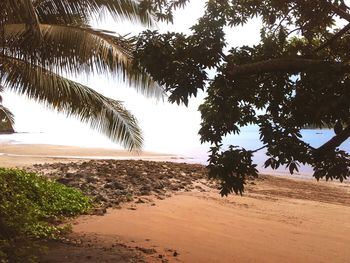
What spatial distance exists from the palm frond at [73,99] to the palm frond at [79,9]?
3.32 ft

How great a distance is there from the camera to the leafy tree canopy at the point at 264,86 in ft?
12.0

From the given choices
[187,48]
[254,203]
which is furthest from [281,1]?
[254,203]

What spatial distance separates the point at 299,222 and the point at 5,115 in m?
9.36

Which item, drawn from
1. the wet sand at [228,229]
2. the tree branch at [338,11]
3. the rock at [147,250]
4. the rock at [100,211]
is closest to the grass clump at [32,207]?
the rock at [100,211]

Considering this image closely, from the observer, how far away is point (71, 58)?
744 cm

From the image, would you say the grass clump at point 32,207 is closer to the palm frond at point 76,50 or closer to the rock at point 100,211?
the rock at point 100,211

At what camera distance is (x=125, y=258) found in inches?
215

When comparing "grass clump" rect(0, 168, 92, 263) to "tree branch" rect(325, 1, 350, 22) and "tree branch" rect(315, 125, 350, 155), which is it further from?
"tree branch" rect(325, 1, 350, 22)

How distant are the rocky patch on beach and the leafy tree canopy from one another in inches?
180

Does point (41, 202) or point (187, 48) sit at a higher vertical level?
point (187, 48)

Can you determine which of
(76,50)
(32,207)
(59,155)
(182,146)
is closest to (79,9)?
(76,50)

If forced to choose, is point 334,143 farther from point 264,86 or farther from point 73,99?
point 73,99

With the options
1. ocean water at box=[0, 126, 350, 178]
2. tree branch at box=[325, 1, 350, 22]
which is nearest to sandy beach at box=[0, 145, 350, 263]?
tree branch at box=[325, 1, 350, 22]

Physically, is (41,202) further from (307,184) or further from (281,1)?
(307,184)
